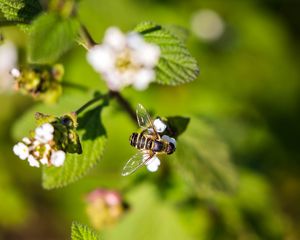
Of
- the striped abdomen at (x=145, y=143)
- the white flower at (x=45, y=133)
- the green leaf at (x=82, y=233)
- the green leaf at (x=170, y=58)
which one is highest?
the green leaf at (x=170, y=58)

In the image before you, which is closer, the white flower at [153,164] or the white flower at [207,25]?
the white flower at [153,164]

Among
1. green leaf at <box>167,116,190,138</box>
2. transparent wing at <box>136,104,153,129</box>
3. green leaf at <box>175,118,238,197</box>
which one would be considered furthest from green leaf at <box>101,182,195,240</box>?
transparent wing at <box>136,104,153,129</box>

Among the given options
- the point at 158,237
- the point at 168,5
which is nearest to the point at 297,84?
the point at 168,5

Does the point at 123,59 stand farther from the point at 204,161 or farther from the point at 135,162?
the point at 204,161

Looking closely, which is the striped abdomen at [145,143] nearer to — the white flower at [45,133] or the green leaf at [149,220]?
the white flower at [45,133]

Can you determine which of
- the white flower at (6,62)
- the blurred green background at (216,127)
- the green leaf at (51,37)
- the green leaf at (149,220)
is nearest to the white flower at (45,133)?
the green leaf at (51,37)

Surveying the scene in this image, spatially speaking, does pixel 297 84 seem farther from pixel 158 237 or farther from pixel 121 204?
pixel 121 204

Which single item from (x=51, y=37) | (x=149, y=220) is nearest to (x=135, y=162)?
(x=51, y=37)
